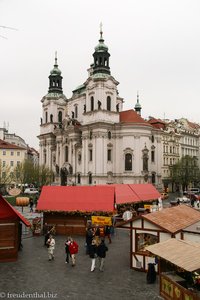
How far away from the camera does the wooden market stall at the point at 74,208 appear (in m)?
24.9

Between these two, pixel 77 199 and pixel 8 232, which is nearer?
pixel 8 232

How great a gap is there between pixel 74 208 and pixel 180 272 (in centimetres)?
1390

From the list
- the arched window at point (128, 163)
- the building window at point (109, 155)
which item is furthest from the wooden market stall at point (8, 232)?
the arched window at point (128, 163)

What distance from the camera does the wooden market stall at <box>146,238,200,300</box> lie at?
10148mm

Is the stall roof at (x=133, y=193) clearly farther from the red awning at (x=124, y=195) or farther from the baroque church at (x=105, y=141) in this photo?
the baroque church at (x=105, y=141)

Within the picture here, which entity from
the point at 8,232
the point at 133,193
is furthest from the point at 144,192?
the point at 8,232

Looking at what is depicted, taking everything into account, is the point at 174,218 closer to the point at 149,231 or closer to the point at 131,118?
the point at 149,231

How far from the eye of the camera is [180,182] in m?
70.6

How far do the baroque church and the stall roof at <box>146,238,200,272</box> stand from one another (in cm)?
5165

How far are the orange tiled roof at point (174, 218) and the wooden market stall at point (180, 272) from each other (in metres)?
3.52

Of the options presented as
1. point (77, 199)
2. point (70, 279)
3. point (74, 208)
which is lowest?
point (70, 279)

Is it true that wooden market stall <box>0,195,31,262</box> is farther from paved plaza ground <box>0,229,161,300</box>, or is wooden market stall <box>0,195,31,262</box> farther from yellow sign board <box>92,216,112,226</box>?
yellow sign board <box>92,216,112,226</box>

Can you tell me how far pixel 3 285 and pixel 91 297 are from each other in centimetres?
371

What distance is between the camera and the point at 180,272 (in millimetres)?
11781
